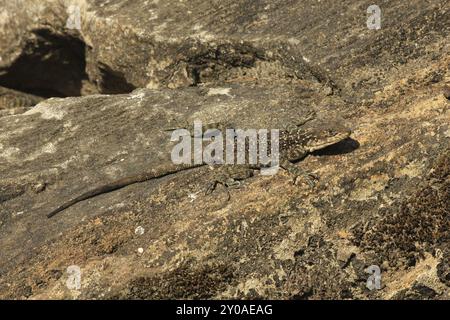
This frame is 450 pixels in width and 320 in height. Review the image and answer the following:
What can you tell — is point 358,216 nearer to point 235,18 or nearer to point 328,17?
point 328,17

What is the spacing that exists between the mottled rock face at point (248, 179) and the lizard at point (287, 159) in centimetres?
13

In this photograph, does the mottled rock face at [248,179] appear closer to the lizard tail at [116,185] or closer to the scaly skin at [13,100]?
the lizard tail at [116,185]

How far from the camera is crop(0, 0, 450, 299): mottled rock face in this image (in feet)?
26.4

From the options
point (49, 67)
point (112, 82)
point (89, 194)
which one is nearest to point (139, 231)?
point (89, 194)

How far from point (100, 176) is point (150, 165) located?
851 mm

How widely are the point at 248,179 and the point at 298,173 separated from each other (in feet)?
2.79

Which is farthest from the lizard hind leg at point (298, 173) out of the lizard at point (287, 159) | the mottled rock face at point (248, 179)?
the mottled rock face at point (248, 179)

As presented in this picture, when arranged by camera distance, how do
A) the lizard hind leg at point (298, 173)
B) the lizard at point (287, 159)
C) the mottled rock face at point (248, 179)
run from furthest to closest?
the lizard at point (287, 159)
the lizard hind leg at point (298, 173)
the mottled rock face at point (248, 179)

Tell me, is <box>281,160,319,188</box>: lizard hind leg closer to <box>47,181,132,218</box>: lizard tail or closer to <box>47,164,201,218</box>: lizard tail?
<box>47,164,201,218</box>: lizard tail

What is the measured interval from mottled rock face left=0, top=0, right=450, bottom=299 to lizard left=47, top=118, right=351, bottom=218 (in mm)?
133

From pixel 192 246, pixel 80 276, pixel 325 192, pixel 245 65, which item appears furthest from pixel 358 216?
pixel 245 65

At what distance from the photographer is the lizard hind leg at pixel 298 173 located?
8.79 metres

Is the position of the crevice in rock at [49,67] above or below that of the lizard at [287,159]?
above

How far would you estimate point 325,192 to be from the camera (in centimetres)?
862
